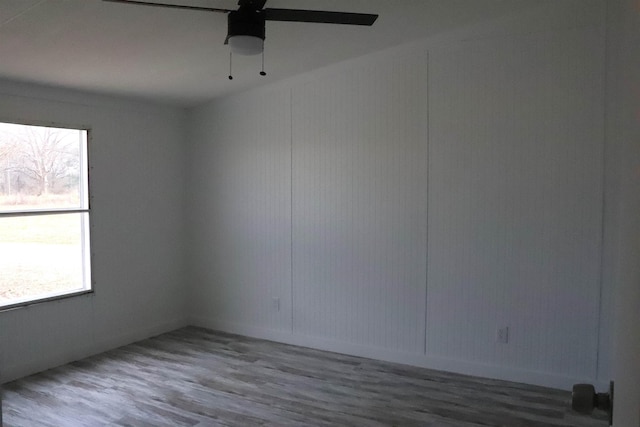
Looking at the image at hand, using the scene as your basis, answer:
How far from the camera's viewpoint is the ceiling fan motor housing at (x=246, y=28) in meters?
2.55

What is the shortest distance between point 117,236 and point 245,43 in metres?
2.89

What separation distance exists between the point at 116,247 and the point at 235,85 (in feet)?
6.50

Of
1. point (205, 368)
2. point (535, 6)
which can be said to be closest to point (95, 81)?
point (205, 368)

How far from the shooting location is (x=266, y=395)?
364 cm

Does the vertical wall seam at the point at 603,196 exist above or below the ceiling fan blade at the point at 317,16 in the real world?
below

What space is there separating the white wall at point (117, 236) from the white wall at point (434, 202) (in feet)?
1.88

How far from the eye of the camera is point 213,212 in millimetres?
5340

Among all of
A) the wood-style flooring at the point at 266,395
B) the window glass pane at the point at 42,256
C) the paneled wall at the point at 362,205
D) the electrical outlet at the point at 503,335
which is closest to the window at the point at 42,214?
the window glass pane at the point at 42,256

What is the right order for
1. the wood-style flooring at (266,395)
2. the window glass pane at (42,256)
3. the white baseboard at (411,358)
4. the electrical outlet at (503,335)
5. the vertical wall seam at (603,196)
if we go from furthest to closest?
the window glass pane at (42,256)
the electrical outlet at (503,335)
the white baseboard at (411,358)
the vertical wall seam at (603,196)
the wood-style flooring at (266,395)

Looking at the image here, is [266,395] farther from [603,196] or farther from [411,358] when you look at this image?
[603,196]

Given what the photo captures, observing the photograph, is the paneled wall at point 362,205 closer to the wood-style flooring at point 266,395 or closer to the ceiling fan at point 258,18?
the wood-style flooring at point 266,395

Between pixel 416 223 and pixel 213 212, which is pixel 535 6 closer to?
pixel 416 223

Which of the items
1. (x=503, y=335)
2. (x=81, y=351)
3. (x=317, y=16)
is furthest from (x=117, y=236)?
(x=503, y=335)

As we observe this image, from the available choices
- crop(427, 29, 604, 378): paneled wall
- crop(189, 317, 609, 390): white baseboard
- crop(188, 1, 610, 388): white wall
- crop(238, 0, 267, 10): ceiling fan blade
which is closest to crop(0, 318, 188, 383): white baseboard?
crop(189, 317, 609, 390): white baseboard
